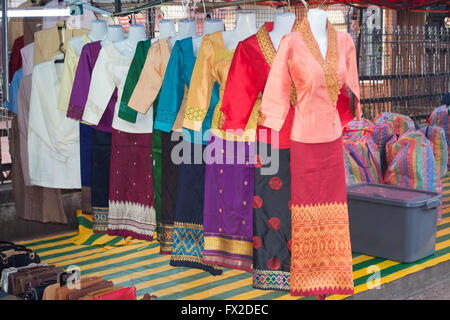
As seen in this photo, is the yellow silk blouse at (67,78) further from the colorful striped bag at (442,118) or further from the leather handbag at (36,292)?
the colorful striped bag at (442,118)

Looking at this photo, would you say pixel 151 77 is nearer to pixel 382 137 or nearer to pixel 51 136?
pixel 51 136

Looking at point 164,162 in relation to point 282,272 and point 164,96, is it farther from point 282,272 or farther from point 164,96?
point 282,272

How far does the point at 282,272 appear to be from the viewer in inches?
134

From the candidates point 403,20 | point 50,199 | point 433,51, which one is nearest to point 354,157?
point 50,199

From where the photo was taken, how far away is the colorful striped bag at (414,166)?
183 inches

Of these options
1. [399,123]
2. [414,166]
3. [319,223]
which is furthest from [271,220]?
[399,123]

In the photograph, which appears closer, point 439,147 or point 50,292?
point 50,292

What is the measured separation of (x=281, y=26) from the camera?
3326 millimetres

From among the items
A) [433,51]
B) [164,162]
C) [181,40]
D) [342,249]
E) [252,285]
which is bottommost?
[252,285]

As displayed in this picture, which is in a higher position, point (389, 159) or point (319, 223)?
point (389, 159)

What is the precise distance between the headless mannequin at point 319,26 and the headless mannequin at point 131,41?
48.6 inches

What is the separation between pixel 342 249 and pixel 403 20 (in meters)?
9.72

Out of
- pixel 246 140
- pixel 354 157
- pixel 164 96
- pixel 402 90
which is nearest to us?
pixel 246 140

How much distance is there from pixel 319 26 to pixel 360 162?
1686mm
